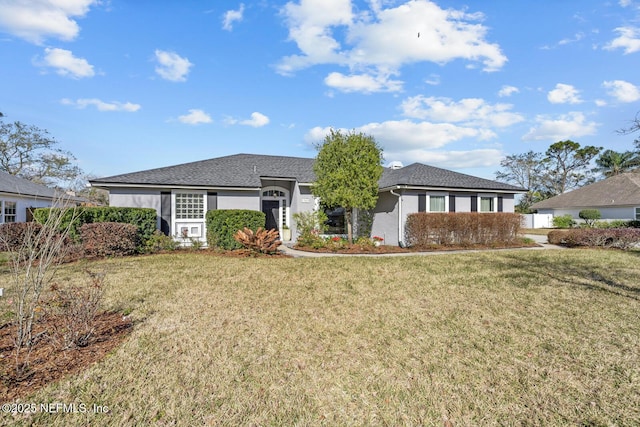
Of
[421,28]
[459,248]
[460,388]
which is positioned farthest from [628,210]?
[460,388]

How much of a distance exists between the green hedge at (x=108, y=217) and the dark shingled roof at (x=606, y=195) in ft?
106

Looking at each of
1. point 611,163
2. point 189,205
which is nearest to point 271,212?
point 189,205

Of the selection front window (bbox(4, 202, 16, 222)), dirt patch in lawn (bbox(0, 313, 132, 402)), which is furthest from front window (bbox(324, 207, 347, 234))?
front window (bbox(4, 202, 16, 222))

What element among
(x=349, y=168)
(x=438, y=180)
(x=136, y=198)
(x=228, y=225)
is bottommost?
(x=228, y=225)

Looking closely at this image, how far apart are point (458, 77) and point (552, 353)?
12370mm

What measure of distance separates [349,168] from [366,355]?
9931mm

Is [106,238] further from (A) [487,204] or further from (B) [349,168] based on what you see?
(A) [487,204]

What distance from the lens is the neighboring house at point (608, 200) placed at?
24583mm

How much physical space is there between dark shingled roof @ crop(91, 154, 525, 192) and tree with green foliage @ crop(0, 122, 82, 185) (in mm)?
22078

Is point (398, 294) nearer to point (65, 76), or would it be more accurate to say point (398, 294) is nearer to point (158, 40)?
point (158, 40)

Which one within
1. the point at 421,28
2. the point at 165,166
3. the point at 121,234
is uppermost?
the point at 421,28

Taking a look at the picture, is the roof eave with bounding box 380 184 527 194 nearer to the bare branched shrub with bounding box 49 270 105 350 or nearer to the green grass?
the green grass

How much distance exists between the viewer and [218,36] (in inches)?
429

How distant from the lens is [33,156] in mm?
30078
